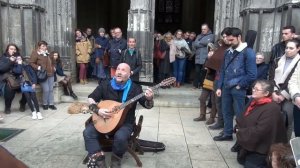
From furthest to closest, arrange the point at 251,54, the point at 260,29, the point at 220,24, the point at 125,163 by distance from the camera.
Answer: the point at 220,24
the point at 260,29
the point at 251,54
the point at 125,163

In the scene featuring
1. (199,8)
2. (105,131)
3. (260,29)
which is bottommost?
(105,131)

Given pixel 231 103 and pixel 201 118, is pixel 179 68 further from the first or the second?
pixel 231 103

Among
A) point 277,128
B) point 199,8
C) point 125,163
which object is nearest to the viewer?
point 277,128

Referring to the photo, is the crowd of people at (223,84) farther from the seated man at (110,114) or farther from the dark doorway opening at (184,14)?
the dark doorway opening at (184,14)

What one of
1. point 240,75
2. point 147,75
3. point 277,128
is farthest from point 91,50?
point 277,128

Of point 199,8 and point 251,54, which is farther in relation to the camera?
point 199,8

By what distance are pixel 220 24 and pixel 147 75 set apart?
2.22 meters

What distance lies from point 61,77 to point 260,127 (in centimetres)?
495

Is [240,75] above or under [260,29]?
under

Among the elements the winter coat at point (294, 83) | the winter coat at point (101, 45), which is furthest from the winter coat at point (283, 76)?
the winter coat at point (101, 45)

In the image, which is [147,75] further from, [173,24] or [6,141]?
[173,24]

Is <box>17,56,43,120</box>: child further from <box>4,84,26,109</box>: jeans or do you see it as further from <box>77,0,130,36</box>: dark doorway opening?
<box>77,0,130,36</box>: dark doorway opening

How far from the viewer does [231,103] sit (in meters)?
4.64

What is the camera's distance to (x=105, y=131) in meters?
3.55
